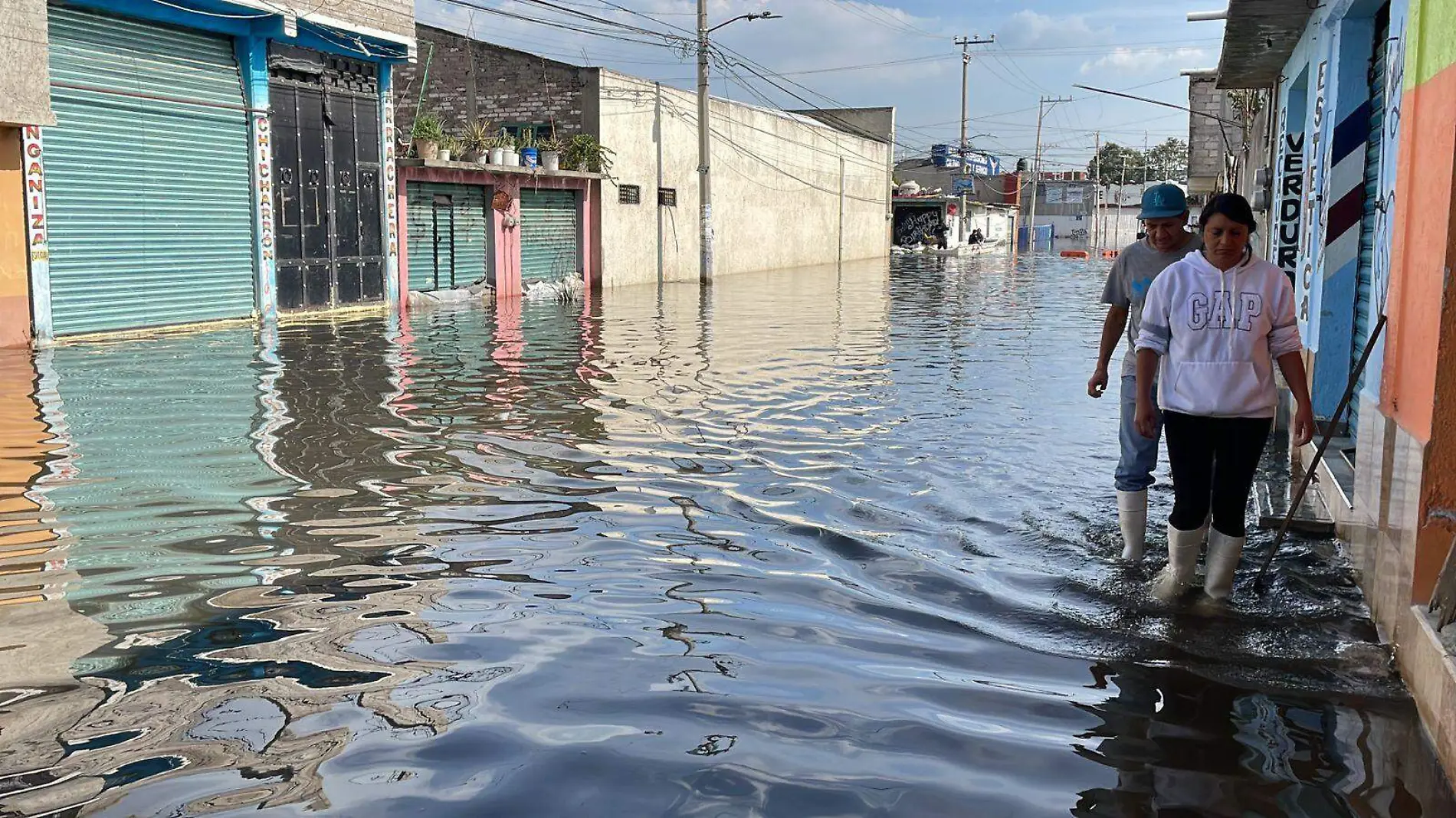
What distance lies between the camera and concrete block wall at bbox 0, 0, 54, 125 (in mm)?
13320

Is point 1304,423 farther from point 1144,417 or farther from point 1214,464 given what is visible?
point 1144,417

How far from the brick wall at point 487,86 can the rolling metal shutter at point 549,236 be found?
201 cm

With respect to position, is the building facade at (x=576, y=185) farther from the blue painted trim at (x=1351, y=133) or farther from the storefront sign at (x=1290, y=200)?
the blue painted trim at (x=1351, y=133)

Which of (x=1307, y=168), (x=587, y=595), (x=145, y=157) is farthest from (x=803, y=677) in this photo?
(x=145, y=157)

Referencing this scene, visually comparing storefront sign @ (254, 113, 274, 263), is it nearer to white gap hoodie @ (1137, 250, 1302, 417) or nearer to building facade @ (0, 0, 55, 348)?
building facade @ (0, 0, 55, 348)

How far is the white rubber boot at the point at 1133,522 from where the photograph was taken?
5.67m

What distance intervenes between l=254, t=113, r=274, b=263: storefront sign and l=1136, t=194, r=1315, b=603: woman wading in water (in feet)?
52.1

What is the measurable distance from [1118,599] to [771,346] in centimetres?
1060

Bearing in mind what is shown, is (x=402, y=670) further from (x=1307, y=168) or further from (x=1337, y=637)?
(x=1307, y=168)

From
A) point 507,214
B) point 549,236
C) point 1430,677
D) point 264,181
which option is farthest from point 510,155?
point 1430,677

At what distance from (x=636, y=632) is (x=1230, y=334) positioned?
2.50m

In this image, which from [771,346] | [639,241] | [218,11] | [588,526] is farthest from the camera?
[639,241]

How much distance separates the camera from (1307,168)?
9.15 meters

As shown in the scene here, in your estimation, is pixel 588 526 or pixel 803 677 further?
pixel 588 526
